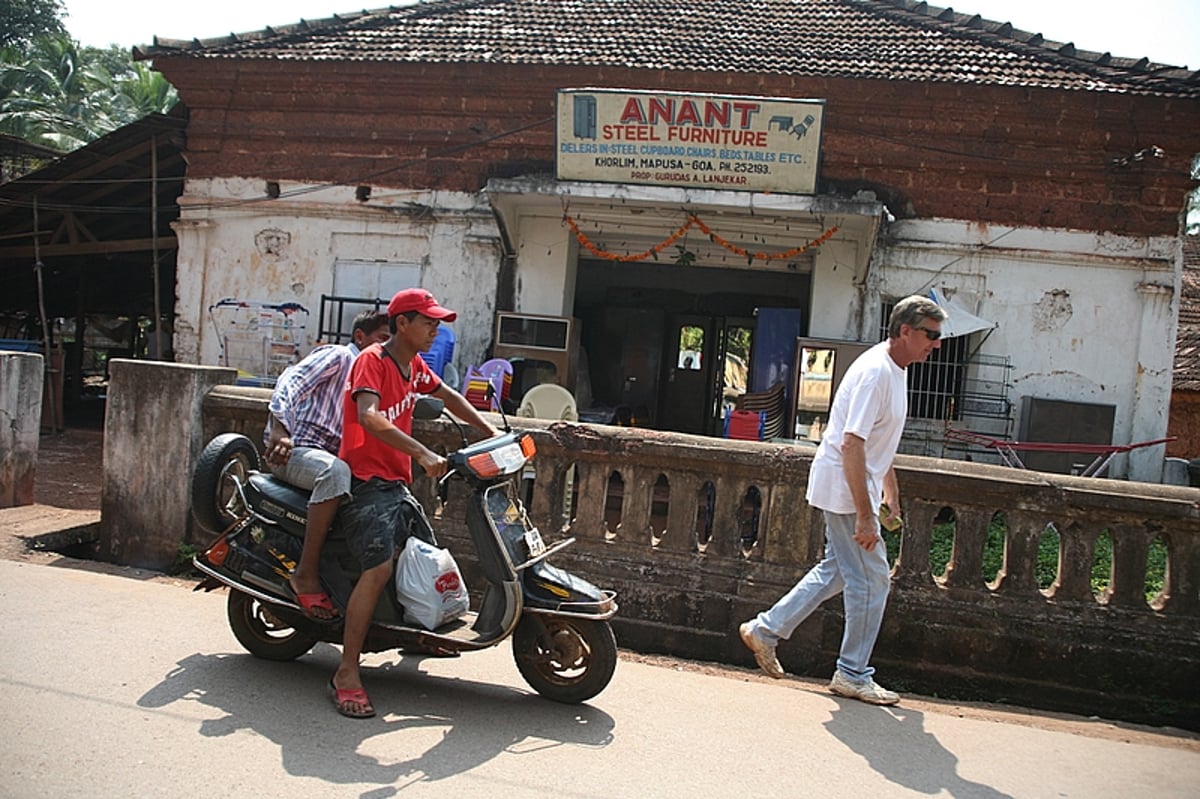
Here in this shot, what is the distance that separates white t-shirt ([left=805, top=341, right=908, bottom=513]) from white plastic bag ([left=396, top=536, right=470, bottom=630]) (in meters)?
1.79

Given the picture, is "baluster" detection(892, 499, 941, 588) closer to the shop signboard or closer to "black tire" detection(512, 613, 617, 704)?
"black tire" detection(512, 613, 617, 704)

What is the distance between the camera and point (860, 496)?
423 cm

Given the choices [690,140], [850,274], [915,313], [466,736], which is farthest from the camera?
[850,274]

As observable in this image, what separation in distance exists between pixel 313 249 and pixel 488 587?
33.3 feet

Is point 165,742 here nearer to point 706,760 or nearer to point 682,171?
point 706,760

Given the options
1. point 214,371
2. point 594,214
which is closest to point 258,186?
point 594,214

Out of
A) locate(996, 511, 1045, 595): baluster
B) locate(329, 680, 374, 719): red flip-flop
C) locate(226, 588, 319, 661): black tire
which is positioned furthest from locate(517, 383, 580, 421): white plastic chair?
locate(329, 680, 374, 719): red flip-flop

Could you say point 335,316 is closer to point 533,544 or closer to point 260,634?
point 260,634

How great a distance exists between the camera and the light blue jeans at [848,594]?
4359 millimetres

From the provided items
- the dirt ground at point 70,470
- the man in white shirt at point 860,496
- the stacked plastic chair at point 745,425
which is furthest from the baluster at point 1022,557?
the dirt ground at point 70,470

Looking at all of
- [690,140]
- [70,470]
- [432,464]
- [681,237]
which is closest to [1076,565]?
[432,464]

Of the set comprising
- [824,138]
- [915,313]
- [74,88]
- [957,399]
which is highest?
[74,88]

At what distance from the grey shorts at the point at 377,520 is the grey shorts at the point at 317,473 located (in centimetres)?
9

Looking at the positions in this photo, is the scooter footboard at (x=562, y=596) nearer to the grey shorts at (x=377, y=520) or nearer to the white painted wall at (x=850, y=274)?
the grey shorts at (x=377, y=520)
